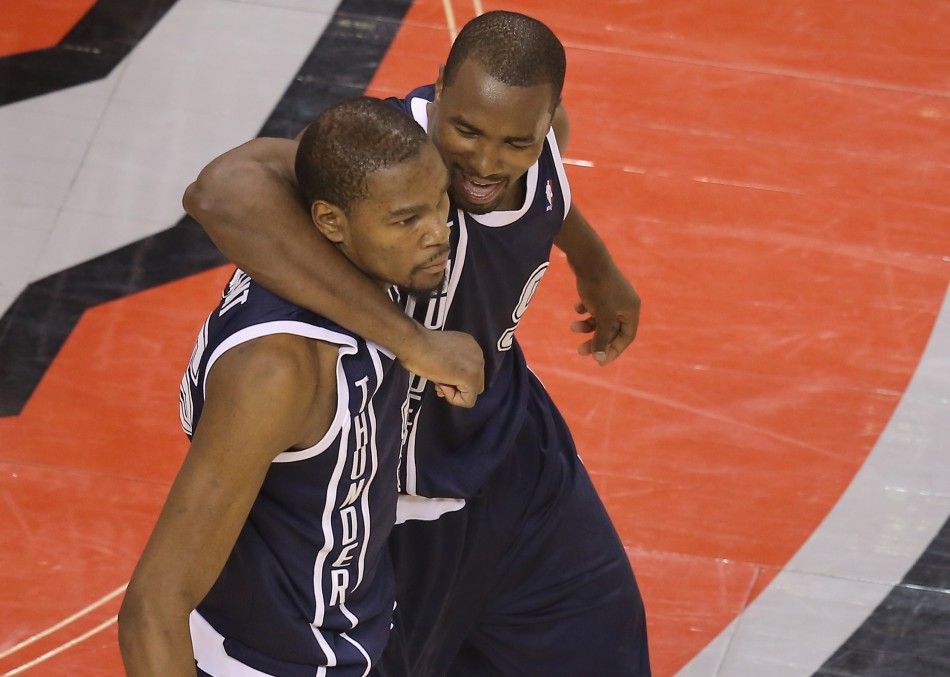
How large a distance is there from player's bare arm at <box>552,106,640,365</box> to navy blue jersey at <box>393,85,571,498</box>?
0.25m

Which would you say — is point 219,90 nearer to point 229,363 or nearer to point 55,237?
point 55,237

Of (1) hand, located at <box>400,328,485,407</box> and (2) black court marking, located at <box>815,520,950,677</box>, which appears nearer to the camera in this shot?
(1) hand, located at <box>400,328,485,407</box>

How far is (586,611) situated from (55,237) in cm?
260

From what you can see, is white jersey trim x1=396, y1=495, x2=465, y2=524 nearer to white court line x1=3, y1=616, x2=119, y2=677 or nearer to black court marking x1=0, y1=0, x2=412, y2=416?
white court line x1=3, y1=616, x2=119, y2=677

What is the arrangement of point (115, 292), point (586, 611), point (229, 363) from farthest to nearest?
point (115, 292)
point (586, 611)
point (229, 363)

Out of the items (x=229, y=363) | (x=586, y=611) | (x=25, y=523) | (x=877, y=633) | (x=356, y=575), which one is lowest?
(x=877, y=633)

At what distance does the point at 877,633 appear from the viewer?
3.92m

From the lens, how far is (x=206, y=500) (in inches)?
85.8

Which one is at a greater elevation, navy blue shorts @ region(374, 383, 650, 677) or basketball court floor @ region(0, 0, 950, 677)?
navy blue shorts @ region(374, 383, 650, 677)

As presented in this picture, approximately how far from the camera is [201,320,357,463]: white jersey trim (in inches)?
89.0

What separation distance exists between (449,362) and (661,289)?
97.0 inches

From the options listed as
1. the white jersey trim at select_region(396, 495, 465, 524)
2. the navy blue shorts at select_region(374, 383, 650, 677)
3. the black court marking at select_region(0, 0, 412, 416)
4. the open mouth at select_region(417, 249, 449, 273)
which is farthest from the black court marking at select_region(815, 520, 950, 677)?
the black court marking at select_region(0, 0, 412, 416)

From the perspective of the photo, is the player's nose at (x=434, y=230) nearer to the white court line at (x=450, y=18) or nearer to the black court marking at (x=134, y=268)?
the black court marking at (x=134, y=268)

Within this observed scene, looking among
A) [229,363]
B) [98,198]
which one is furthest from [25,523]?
[229,363]
